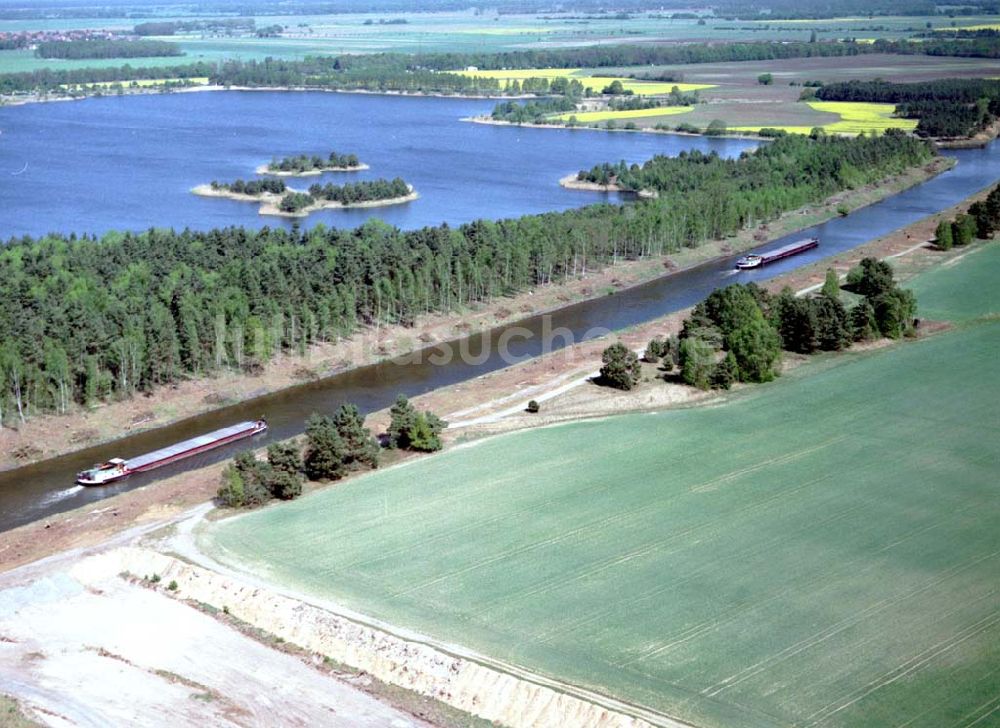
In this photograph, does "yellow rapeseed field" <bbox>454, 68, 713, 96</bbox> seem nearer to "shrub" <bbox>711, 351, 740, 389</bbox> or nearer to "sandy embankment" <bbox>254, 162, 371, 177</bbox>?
"sandy embankment" <bbox>254, 162, 371, 177</bbox>

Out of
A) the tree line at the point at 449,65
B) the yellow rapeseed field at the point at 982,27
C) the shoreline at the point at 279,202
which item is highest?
the yellow rapeseed field at the point at 982,27

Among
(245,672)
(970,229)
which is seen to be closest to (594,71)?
(970,229)

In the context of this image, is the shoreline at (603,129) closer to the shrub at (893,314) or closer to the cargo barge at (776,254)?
the cargo barge at (776,254)

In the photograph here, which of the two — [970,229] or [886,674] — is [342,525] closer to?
[886,674]

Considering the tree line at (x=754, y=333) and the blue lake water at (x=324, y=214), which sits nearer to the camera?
the tree line at (x=754, y=333)

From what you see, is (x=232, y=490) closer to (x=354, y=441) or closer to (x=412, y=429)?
(x=354, y=441)

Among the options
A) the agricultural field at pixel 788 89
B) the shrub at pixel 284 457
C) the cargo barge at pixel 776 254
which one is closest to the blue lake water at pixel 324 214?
the cargo barge at pixel 776 254

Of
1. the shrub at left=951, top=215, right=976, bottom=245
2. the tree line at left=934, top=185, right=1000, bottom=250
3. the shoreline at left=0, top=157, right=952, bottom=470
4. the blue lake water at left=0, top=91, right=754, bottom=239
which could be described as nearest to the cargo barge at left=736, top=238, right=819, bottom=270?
the shoreline at left=0, top=157, right=952, bottom=470

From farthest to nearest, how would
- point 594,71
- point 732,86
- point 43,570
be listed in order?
point 594,71 < point 732,86 < point 43,570
